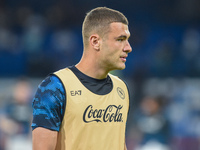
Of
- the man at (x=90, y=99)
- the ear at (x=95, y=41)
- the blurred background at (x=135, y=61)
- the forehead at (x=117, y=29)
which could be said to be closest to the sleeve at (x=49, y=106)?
the man at (x=90, y=99)

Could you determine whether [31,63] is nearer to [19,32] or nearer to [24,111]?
[19,32]

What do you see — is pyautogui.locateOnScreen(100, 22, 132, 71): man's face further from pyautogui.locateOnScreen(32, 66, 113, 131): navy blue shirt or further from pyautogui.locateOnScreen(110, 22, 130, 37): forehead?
pyautogui.locateOnScreen(32, 66, 113, 131): navy blue shirt

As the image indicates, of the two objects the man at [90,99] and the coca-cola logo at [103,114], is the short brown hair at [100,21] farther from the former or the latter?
the coca-cola logo at [103,114]

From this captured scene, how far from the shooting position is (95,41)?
318cm

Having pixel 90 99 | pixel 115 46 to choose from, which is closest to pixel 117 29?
pixel 115 46

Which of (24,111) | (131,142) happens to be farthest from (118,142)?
(131,142)

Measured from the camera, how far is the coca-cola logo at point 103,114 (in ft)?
9.89

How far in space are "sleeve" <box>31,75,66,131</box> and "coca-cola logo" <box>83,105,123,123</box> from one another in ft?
0.65

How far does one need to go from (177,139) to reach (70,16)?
691cm

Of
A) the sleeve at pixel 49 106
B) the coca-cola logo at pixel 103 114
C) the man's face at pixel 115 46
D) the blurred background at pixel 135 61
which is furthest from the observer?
the blurred background at pixel 135 61

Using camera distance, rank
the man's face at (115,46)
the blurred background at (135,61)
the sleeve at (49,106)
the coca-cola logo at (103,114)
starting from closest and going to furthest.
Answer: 1. the sleeve at (49,106)
2. the coca-cola logo at (103,114)
3. the man's face at (115,46)
4. the blurred background at (135,61)

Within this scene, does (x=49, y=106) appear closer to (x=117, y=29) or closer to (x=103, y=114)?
(x=103, y=114)

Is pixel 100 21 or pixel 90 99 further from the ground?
pixel 100 21

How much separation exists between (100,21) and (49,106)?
29.9 inches
